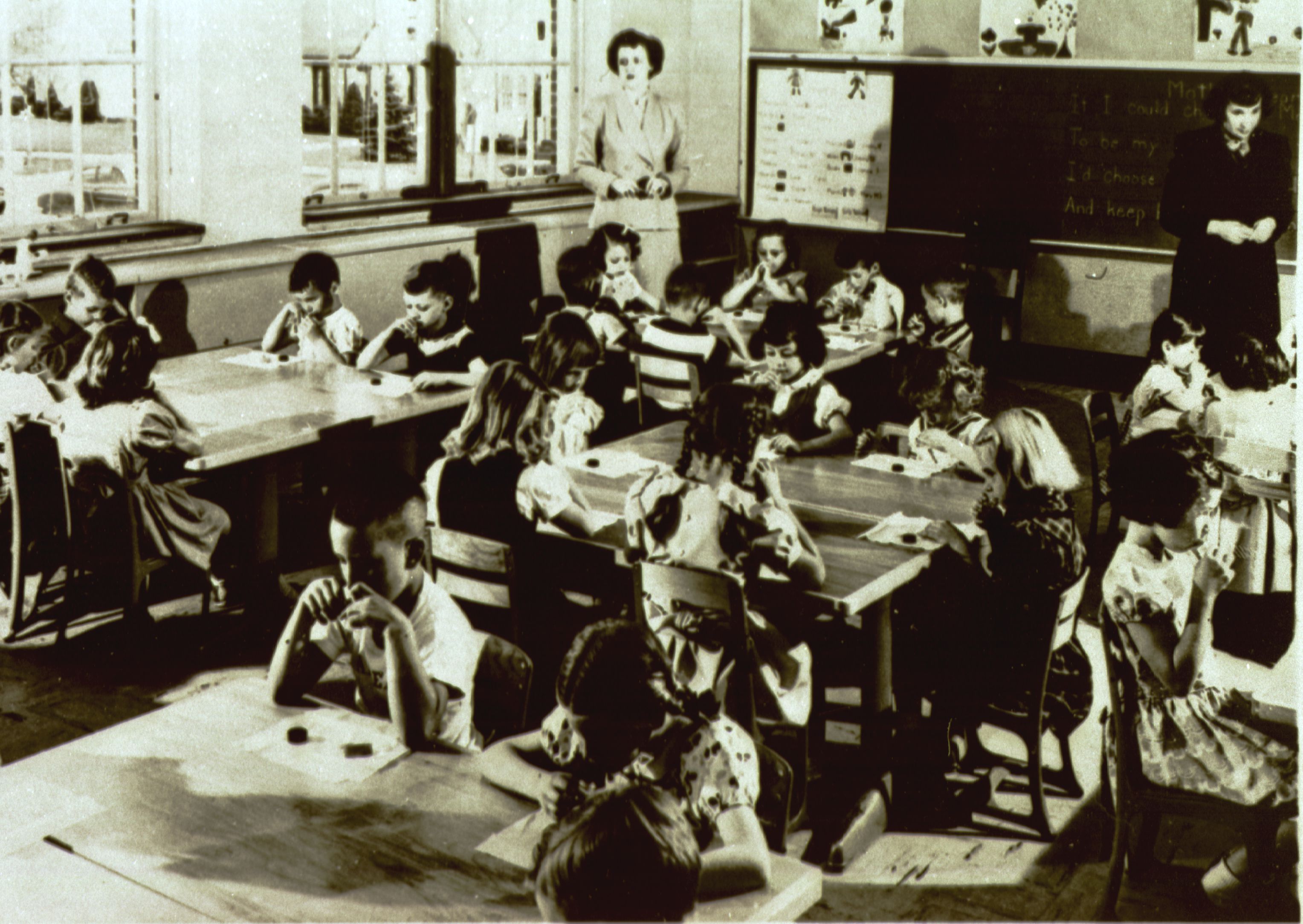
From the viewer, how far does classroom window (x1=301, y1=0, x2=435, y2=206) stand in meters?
7.18

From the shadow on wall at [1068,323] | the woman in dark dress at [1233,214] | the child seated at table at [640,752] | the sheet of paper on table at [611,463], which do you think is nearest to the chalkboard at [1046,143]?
the shadow on wall at [1068,323]

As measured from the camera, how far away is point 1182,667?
9.32 feet

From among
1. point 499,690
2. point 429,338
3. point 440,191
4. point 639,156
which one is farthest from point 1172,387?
point 440,191

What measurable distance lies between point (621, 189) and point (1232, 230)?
3.24 meters

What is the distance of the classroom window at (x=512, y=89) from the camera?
26.1 ft

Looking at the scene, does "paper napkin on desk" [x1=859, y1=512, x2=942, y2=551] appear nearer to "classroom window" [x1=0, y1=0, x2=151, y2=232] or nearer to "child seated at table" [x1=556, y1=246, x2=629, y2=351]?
"child seated at table" [x1=556, y1=246, x2=629, y2=351]

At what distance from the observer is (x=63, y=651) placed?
4.48 m

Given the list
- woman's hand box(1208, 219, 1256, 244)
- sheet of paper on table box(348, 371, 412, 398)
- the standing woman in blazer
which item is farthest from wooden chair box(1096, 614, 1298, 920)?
the standing woman in blazer

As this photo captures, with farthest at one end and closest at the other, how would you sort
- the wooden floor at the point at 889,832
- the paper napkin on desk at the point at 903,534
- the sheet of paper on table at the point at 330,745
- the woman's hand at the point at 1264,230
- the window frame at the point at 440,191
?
the window frame at the point at 440,191 → the woman's hand at the point at 1264,230 → the paper napkin on desk at the point at 903,534 → the wooden floor at the point at 889,832 → the sheet of paper on table at the point at 330,745

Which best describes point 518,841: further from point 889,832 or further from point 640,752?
point 889,832

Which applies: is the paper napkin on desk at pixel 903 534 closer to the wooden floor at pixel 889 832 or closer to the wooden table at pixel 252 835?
the wooden floor at pixel 889 832

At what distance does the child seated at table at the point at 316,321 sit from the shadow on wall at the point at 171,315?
0.75m

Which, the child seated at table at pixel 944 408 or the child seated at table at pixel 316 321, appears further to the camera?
the child seated at table at pixel 316 321

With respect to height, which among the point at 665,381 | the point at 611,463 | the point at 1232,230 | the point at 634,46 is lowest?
the point at 611,463
